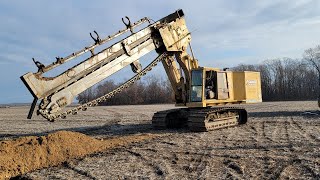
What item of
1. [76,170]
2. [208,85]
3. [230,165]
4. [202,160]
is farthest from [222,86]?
[76,170]

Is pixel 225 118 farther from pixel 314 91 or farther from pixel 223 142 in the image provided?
pixel 314 91

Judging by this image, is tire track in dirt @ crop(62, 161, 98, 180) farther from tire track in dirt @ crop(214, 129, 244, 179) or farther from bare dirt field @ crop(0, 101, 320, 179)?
tire track in dirt @ crop(214, 129, 244, 179)

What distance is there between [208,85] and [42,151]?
792 centimetres

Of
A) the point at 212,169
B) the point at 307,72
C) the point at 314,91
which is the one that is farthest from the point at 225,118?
the point at 307,72

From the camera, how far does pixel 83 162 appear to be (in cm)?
962

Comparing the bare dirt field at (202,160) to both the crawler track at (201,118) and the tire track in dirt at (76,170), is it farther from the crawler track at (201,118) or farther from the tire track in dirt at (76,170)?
the crawler track at (201,118)

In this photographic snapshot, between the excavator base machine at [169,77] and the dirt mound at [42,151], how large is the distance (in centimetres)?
74

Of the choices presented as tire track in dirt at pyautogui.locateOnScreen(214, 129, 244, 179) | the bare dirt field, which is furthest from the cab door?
tire track in dirt at pyautogui.locateOnScreen(214, 129, 244, 179)

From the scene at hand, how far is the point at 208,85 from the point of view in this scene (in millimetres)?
15914

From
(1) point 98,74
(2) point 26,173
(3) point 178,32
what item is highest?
(3) point 178,32

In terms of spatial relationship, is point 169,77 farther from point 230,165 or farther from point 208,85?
point 230,165

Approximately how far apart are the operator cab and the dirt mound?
4357 mm

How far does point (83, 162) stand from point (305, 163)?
5.36 metres

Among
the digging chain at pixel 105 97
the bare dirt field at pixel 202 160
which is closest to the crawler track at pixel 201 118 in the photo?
the bare dirt field at pixel 202 160
